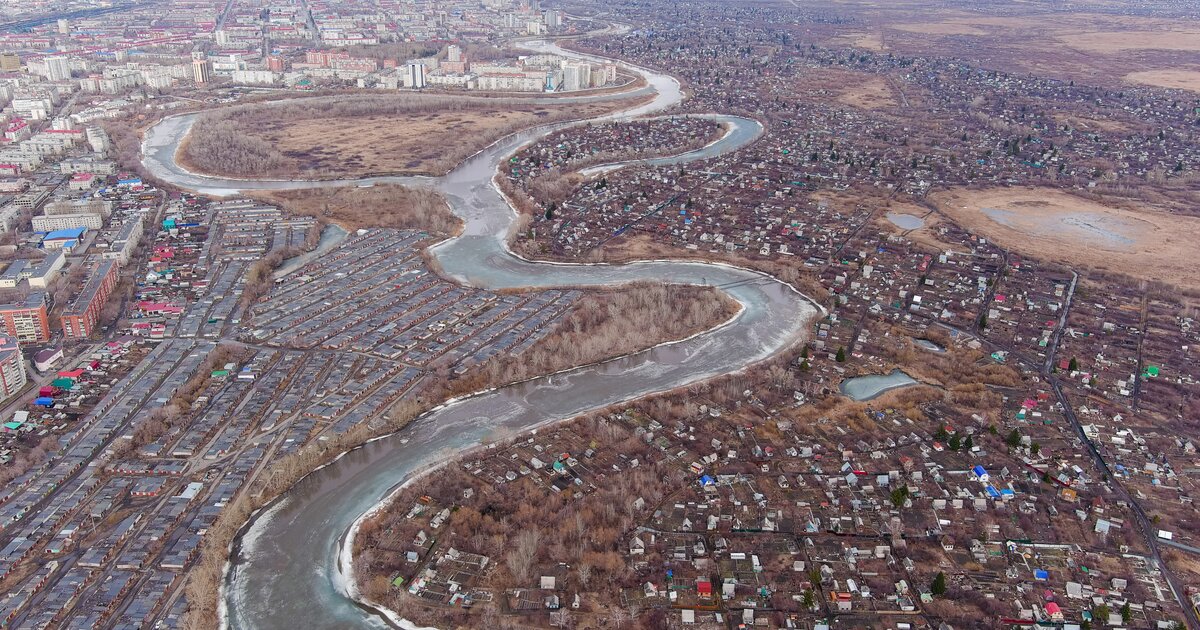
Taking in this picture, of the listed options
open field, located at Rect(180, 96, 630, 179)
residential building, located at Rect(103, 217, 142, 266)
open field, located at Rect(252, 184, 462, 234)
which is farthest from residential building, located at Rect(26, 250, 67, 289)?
open field, located at Rect(180, 96, 630, 179)

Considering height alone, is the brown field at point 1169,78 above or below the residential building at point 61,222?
above

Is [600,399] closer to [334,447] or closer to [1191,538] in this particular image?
[334,447]

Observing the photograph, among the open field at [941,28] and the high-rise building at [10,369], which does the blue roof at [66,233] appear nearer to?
the high-rise building at [10,369]

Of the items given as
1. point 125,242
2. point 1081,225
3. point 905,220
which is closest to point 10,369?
point 125,242

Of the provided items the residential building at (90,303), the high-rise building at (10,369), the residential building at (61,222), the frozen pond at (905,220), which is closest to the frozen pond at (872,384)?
the frozen pond at (905,220)

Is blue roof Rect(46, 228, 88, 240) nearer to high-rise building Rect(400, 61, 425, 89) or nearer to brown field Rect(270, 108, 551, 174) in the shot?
brown field Rect(270, 108, 551, 174)

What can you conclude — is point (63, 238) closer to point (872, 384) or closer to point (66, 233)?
point (66, 233)
